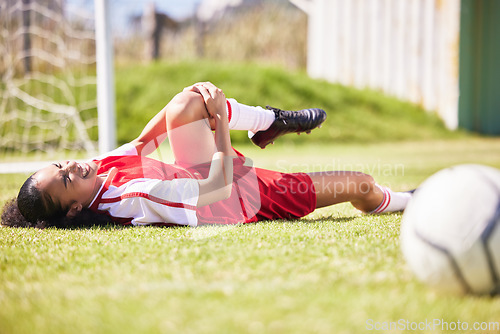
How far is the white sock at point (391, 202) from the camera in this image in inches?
110

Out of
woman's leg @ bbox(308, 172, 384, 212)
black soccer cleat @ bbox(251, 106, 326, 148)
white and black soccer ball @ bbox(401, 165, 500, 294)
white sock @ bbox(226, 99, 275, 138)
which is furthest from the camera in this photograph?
black soccer cleat @ bbox(251, 106, 326, 148)

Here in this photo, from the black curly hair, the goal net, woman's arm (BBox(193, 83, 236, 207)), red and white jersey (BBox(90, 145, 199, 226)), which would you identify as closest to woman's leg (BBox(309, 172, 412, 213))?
woman's arm (BBox(193, 83, 236, 207))

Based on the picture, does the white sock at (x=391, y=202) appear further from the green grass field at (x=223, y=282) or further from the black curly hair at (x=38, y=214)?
the black curly hair at (x=38, y=214)

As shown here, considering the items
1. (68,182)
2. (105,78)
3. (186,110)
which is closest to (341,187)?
(186,110)

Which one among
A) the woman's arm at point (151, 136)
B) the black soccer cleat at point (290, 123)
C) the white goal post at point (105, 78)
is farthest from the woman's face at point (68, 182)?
the white goal post at point (105, 78)

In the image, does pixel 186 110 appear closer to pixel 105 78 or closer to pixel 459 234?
pixel 459 234

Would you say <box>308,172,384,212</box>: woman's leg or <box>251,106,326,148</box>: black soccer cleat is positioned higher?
<box>251,106,326,148</box>: black soccer cleat

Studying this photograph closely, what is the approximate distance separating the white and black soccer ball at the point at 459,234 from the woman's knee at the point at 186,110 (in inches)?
49.7

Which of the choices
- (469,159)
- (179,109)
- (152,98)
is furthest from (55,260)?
(152,98)

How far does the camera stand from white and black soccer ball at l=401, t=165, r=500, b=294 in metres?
1.41

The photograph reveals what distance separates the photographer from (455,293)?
56.6 inches

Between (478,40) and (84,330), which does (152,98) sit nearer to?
(478,40)

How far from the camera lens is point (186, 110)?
7.97 ft

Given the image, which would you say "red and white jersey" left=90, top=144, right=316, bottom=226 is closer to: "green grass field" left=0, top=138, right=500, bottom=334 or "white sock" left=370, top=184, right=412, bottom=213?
"green grass field" left=0, top=138, right=500, bottom=334
